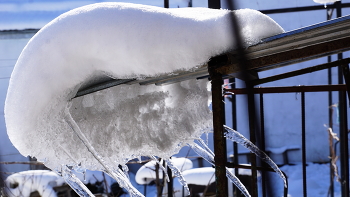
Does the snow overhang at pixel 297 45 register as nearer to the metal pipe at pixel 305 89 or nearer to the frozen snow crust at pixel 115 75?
the frozen snow crust at pixel 115 75

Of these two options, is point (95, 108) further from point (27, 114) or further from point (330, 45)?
point (330, 45)

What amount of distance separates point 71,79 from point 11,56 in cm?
628

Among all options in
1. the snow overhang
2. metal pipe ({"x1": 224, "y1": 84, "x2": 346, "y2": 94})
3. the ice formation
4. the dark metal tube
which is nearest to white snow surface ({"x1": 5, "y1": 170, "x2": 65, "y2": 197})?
the ice formation

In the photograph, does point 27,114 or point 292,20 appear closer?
point 27,114

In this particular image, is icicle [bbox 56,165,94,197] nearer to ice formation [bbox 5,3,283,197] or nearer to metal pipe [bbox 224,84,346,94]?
ice formation [bbox 5,3,283,197]

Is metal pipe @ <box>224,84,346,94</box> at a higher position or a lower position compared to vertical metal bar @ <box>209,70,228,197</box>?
higher

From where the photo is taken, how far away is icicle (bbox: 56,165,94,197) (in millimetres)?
1893

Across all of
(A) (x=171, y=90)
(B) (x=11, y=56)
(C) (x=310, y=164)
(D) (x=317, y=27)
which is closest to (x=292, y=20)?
(C) (x=310, y=164)

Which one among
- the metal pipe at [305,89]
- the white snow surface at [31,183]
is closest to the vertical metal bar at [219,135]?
the metal pipe at [305,89]

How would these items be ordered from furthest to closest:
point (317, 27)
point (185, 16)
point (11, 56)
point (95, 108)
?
1. point (11, 56)
2. point (95, 108)
3. point (185, 16)
4. point (317, 27)

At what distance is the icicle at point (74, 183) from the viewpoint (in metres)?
1.89

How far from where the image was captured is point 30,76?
63.2 inches

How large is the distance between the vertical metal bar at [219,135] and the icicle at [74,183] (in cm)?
76

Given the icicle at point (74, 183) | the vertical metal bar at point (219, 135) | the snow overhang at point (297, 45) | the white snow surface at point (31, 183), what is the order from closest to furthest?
the snow overhang at point (297, 45) → the vertical metal bar at point (219, 135) → the icicle at point (74, 183) → the white snow surface at point (31, 183)
